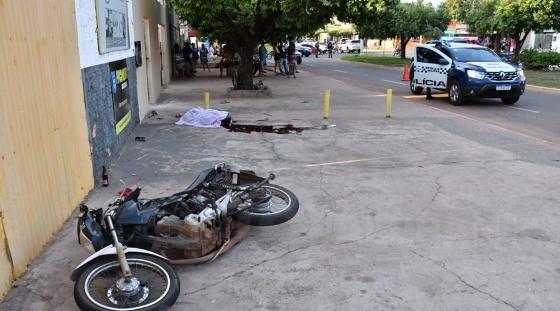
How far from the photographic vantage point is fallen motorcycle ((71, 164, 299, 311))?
11.8 ft

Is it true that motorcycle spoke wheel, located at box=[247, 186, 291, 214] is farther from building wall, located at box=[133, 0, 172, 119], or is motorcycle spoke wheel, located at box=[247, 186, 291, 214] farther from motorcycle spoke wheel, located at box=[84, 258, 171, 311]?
building wall, located at box=[133, 0, 172, 119]

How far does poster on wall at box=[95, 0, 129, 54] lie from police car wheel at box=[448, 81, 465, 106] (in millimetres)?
9882

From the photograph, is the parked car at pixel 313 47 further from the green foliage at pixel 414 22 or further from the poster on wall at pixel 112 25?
the poster on wall at pixel 112 25

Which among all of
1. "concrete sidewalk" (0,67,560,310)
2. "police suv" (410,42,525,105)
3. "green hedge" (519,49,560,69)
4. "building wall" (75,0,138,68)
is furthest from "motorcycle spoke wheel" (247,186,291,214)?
"green hedge" (519,49,560,69)

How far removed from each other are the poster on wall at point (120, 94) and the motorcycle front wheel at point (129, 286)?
5.11m

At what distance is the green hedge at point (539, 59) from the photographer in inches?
1129

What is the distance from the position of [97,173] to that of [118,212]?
2959 millimetres

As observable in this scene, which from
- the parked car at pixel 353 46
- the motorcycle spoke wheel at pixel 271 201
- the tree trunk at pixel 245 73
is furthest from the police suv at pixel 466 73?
the parked car at pixel 353 46

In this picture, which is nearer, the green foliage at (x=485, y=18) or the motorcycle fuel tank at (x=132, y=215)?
the motorcycle fuel tank at (x=132, y=215)

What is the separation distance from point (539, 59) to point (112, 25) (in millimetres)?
27473

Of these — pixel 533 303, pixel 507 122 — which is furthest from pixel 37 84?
pixel 507 122

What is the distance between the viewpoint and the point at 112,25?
8500mm

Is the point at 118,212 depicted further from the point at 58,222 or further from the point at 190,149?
the point at 190,149

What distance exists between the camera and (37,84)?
4820mm
